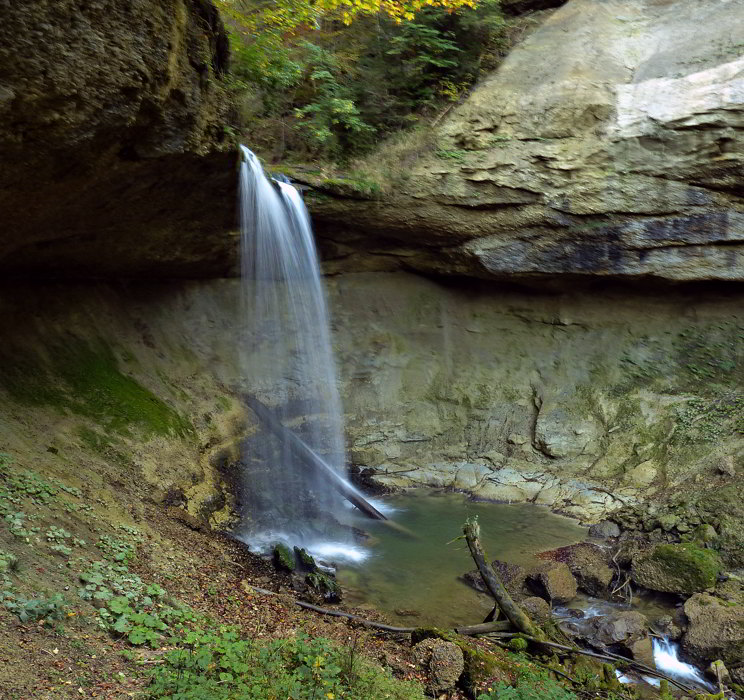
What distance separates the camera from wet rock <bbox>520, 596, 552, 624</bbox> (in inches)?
269

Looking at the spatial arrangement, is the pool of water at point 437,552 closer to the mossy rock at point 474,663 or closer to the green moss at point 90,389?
the mossy rock at point 474,663

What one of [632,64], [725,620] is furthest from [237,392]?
[632,64]

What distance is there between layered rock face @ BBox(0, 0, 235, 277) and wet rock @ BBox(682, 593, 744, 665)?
25.7 feet

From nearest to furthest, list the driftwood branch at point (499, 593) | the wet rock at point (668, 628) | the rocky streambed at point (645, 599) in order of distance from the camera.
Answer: the driftwood branch at point (499, 593)
the rocky streambed at point (645, 599)
the wet rock at point (668, 628)

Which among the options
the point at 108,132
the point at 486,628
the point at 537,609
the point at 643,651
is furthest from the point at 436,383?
the point at 108,132

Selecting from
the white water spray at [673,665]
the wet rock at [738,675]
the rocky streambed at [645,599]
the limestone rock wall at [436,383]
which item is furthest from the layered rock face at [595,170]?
the wet rock at [738,675]

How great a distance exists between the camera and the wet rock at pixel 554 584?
7461 mm

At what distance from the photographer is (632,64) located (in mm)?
11211

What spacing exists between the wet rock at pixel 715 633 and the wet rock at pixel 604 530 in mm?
2525

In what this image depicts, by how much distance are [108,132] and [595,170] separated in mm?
8007

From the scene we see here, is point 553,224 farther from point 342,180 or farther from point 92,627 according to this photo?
point 92,627

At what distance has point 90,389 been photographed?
935 cm

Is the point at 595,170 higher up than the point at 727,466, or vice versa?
the point at 595,170

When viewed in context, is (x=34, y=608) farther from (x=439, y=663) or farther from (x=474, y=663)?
(x=474, y=663)
